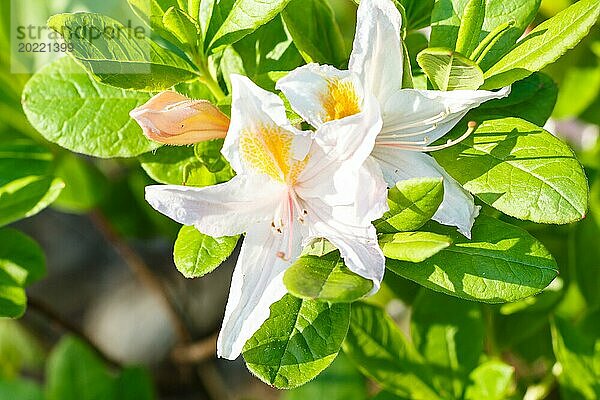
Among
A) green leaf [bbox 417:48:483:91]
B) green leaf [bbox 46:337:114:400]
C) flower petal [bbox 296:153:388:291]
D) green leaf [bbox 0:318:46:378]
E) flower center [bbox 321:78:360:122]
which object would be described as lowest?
green leaf [bbox 0:318:46:378]

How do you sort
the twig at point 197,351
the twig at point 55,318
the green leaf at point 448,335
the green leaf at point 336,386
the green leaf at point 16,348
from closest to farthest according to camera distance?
the green leaf at point 448,335 < the green leaf at point 336,386 < the twig at point 55,318 < the twig at point 197,351 < the green leaf at point 16,348

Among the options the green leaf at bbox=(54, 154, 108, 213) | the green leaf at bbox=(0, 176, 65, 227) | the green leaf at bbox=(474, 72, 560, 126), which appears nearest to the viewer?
the green leaf at bbox=(474, 72, 560, 126)

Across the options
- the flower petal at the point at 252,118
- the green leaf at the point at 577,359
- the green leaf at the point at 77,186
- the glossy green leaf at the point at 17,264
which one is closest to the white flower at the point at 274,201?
the flower petal at the point at 252,118

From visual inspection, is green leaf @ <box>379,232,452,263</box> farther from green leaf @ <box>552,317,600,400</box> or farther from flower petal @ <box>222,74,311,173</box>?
A: green leaf @ <box>552,317,600,400</box>

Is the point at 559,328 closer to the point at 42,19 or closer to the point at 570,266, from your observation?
the point at 570,266

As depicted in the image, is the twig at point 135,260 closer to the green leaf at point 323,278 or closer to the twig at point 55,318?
the twig at point 55,318

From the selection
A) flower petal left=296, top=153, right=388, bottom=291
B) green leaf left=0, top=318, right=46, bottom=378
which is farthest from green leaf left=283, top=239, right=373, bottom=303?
green leaf left=0, top=318, right=46, bottom=378
